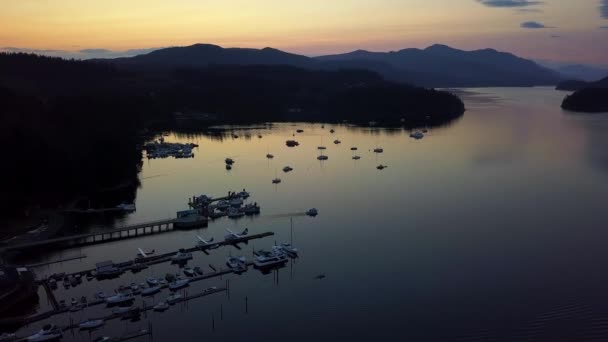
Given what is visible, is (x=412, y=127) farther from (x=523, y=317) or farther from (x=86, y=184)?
(x=523, y=317)

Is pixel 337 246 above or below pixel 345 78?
below

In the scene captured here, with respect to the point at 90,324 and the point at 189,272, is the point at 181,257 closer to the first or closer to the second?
the point at 189,272

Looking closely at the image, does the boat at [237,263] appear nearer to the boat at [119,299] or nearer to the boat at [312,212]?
the boat at [119,299]

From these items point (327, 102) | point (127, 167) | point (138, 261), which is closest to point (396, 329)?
point (138, 261)

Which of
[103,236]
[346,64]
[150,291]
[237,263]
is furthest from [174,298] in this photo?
[346,64]

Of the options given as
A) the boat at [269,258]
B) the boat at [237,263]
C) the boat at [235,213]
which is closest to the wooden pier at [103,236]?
the boat at [235,213]

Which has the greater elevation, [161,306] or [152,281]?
[152,281]
